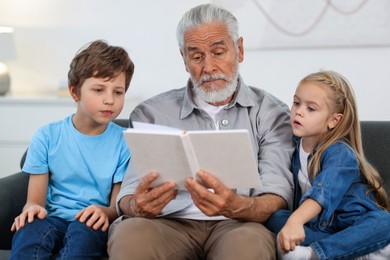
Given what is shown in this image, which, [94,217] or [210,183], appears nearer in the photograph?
[210,183]

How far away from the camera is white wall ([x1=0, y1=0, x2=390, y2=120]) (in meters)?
3.90

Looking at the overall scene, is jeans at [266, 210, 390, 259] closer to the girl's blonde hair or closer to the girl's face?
the girl's blonde hair

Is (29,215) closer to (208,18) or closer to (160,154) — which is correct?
(160,154)

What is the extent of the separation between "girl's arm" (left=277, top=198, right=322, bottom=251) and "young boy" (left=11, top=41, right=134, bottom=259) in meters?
0.63

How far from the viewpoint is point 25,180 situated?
240 centimetres

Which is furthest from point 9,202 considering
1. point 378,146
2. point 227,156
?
point 378,146

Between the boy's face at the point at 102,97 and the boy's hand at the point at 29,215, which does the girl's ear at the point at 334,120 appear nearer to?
the boy's face at the point at 102,97

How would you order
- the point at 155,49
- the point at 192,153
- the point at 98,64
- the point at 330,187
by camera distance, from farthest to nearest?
the point at 155,49 → the point at 98,64 → the point at 330,187 → the point at 192,153

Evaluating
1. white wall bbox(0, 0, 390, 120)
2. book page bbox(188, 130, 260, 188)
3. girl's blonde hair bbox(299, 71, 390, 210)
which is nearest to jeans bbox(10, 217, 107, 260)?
book page bbox(188, 130, 260, 188)

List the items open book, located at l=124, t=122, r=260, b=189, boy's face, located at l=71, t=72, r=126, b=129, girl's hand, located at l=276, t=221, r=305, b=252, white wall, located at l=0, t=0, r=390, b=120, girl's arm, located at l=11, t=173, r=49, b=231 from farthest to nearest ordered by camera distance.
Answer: white wall, located at l=0, t=0, r=390, b=120, boy's face, located at l=71, t=72, r=126, b=129, girl's arm, located at l=11, t=173, r=49, b=231, girl's hand, located at l=276, t=221, r=305, b=252, open book, located at l=124, t=122, r=260, b=189

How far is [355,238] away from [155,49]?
8.46 ft

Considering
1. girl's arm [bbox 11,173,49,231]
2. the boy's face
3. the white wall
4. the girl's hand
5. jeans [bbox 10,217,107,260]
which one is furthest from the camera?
the white wall

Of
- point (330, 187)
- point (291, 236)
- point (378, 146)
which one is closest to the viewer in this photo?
point (291, 236)

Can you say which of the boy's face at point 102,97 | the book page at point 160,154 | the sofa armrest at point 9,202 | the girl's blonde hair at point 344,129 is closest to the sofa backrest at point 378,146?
the girl's blonde hair at point 344,129
